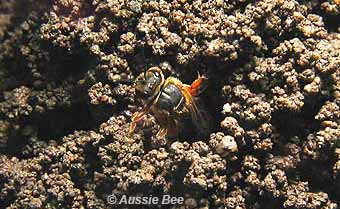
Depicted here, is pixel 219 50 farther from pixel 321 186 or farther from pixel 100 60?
pixel 321 186

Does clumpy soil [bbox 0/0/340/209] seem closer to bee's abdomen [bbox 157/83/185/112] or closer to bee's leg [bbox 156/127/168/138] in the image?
bee's leg [bbox 156/127/168/138]

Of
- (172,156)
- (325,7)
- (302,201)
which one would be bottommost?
(302,201)

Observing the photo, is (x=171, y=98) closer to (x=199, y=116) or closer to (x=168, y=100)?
(x=168, y=100)

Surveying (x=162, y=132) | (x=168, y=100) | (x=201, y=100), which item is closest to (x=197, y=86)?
(x=201, y=100)

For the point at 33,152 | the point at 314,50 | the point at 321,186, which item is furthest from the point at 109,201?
the point at 314,50

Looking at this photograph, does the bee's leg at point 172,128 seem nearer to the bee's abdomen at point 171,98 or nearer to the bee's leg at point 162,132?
the bee's leg at point 162,132

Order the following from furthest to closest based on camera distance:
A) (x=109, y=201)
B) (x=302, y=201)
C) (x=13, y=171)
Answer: (x=13, y=171)
(x=109, y=201)
(x=302, y=201)
